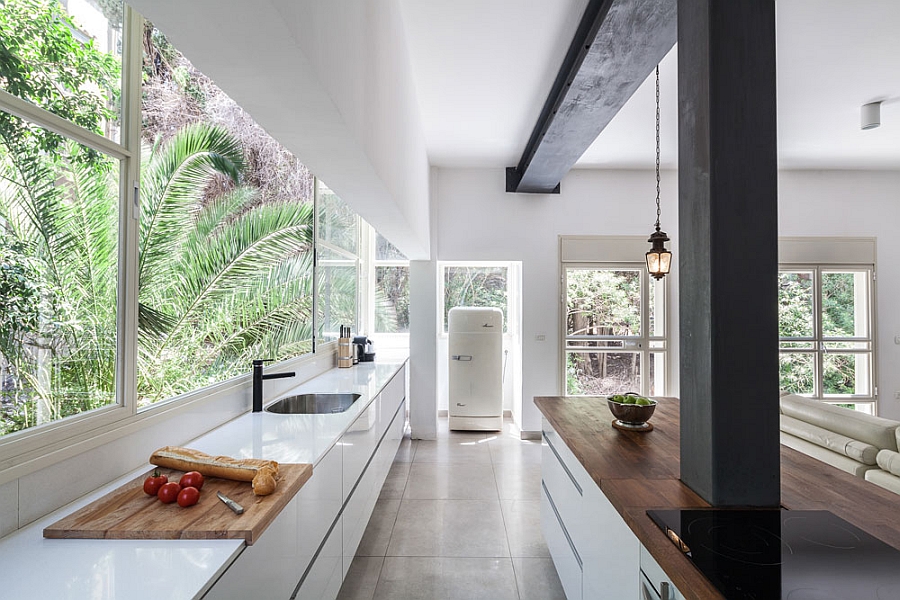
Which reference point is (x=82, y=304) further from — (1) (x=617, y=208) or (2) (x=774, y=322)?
(1) (x=617, y=208)

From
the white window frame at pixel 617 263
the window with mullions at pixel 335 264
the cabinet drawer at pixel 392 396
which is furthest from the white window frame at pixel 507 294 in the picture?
the cabinet drawer at pixel 392 396

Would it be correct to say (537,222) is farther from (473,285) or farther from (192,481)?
(192,481)

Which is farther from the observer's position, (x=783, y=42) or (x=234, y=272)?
(x=783, y=42)

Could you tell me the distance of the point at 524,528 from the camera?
3066 mm

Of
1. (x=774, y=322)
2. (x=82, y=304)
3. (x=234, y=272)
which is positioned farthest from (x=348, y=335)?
(x=774, y=322)

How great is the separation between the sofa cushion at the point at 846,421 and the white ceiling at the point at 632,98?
2.18 metres

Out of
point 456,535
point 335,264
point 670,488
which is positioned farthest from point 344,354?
point 670,488

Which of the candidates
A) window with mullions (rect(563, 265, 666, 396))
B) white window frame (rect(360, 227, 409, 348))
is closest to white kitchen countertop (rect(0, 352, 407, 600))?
white window frame (rect(360, 227, 409, 348))

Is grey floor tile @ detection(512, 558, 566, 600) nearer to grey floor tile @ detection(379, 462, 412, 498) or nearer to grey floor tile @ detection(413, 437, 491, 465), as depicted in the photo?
grey floor tile @ detection(379, 462, 412, 498)

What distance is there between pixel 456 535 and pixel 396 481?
3.47 feet

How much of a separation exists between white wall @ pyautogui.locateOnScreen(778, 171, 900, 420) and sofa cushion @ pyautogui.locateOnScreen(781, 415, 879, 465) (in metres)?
2.93

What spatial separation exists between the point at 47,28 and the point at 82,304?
2.39ft

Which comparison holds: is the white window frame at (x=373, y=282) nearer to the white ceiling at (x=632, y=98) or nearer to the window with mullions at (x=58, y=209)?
the white ceiling at (x=632, y=98)

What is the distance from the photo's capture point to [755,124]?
A: 51.6 inches
